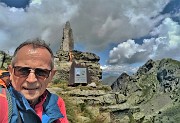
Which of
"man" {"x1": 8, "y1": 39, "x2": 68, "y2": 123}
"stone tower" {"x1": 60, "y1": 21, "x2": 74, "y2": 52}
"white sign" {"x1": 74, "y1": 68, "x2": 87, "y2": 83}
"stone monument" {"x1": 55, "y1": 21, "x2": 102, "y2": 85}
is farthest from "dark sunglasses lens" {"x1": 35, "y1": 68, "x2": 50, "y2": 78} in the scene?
"stone tower" {"x1": 60, "y1": 21, "x2": 74, "y2": 52}

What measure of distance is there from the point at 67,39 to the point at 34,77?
104ft

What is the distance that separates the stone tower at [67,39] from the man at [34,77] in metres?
31.0

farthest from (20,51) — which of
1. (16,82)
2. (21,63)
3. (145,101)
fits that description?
(145,101)

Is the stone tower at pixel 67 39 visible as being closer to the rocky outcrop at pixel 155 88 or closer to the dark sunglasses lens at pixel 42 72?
the rocky outcrop at pixel 155 88

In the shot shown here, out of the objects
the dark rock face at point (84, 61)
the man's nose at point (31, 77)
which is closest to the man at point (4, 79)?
the man's nose at point (31, 77)

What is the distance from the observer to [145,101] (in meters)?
24.6

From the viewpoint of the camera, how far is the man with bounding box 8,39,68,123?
2057mm

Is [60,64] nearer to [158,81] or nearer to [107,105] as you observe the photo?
[107,105]

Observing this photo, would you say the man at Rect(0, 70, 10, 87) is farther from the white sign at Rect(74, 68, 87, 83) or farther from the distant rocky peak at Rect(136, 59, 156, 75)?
the distant rocky peak at Rect(136, 59, 156, 75)

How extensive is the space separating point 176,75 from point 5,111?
1397 inches

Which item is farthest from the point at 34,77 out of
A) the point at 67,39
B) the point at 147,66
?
the point at 147,66

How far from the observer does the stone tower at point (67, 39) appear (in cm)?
3350

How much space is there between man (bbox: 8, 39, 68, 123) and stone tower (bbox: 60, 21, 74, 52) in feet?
102

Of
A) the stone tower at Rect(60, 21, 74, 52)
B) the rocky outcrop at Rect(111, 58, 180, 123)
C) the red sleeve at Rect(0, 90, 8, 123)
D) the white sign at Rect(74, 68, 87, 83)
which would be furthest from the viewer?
the stone tower at Rect(60, 21, 74, 52)
